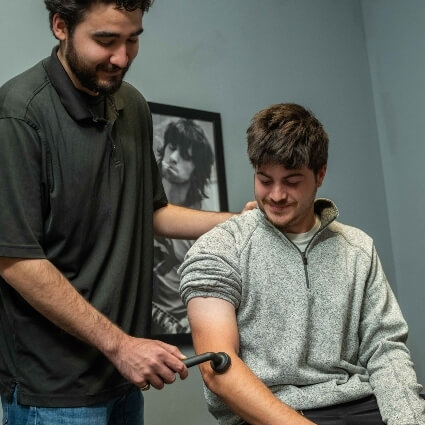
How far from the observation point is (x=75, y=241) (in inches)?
61.2

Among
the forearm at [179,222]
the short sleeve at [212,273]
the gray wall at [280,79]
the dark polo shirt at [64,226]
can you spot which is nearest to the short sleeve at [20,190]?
the dark polo shirt at [64,226]

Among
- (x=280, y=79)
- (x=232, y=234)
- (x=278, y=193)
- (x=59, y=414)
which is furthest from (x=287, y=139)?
(x=280, y=79)

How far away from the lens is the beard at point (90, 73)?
1.59m

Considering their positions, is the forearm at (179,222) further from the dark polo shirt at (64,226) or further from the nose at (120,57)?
the nose at (120,57)

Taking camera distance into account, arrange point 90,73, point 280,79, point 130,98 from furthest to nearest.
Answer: point 280,79 < point 130,98 < point 90,73

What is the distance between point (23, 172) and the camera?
4.85 feet

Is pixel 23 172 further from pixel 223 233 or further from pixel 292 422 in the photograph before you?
pixel 292 422

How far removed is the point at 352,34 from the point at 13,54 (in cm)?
180

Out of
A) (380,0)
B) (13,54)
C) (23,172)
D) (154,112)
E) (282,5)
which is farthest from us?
(380,0)

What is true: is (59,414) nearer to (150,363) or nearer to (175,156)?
(150,363)

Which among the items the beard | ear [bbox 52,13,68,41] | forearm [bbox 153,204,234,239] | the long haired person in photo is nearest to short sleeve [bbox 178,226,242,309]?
forearm [bbox 153,204,234,239]

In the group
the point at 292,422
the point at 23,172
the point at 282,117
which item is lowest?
the point at 292,422

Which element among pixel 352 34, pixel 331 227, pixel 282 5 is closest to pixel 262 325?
pixel 331 227

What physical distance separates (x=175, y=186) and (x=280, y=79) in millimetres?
843
